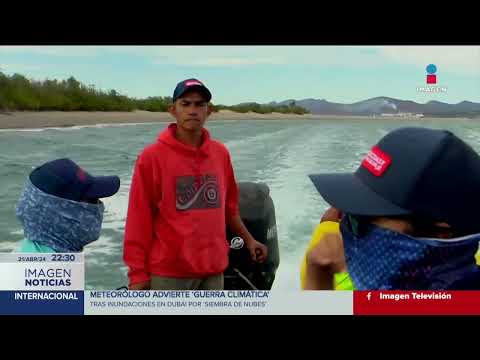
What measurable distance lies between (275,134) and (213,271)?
4.11ft

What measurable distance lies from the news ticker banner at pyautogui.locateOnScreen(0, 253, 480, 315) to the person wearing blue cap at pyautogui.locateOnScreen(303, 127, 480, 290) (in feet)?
2.92

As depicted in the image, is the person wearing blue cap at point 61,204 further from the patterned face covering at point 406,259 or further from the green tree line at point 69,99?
the patterned face covering at point 406,259

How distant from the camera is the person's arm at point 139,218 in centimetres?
194

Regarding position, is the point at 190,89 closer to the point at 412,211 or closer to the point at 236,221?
the point at 236,221

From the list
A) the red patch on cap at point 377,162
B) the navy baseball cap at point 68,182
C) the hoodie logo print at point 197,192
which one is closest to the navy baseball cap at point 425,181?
the red patch on cap at point 377,162

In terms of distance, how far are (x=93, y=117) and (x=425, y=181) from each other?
5.99ft

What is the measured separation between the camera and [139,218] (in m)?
1.94

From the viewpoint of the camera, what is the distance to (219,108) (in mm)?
2295

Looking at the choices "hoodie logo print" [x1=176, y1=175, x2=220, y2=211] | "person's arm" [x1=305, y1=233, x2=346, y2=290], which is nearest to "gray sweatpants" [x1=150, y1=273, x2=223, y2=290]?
"hoodie logo print" [x1=176, y1=175, x2=220, y2=211]

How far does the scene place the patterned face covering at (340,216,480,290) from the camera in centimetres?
112

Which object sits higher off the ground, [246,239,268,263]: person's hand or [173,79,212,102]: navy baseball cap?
[173,79,212,102]: navy baseball cap

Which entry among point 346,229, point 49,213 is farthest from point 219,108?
point 346,229

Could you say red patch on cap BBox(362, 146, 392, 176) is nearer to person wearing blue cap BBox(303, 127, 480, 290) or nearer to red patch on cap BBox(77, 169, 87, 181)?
person wearing blue cap BBox(303, 127, 480, 290)

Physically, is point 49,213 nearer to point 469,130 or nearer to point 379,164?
point 379,164
